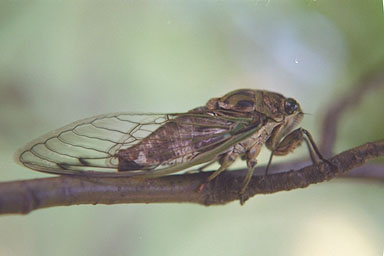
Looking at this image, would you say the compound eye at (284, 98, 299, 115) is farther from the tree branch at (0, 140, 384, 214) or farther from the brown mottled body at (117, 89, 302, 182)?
the tree branch at (0, 140, 384, 214)

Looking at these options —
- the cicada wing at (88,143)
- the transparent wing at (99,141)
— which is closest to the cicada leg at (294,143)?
the transparent wing at (99,141)

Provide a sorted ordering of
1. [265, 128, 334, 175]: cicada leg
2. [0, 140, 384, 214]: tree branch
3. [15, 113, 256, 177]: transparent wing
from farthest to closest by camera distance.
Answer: [265, 128, 334, 175]: cicada leg < [15, 113, 256, 177]: transparent wing < [0, 140, 384, 214]: tree branch

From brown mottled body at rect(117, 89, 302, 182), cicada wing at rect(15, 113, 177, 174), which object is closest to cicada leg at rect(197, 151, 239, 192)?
brown mottled body at rect(117, 89, 302, 182)

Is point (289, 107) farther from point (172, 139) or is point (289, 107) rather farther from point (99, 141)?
point (99, 141)

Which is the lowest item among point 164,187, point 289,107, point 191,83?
point 164,187

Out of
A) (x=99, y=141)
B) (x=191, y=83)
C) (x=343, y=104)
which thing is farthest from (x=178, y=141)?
(x=343, y=104)

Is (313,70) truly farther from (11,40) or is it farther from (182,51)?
(11,40)

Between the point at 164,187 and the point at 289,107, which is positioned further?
the point at 289,107

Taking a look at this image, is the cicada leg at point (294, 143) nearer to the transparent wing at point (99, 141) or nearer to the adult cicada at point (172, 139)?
the adult cicada at point (172, 139)
